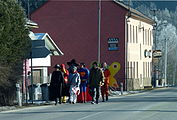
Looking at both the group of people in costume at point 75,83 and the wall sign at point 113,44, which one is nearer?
the group of people in costume at point 75,83

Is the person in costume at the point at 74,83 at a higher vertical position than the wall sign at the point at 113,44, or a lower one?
lower

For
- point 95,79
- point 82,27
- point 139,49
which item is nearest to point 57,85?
point 95,79

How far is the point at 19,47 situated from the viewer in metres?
24.8

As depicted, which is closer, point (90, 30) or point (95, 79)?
point (95, 79)

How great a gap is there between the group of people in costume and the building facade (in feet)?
92.5

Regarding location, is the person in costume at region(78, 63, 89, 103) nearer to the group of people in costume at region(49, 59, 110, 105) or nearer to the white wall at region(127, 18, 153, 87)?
the group of people in costume at region(49, 59, 110, 105)

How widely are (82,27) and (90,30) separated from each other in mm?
832

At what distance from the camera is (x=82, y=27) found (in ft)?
184

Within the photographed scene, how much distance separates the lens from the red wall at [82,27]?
5547 cm

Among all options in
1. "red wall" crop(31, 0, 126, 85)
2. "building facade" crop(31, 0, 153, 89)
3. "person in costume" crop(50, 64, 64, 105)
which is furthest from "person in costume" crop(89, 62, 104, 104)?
"red wall" crop(31, 0, 126, 85)

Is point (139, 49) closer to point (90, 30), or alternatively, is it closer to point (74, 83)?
point (90, 30)

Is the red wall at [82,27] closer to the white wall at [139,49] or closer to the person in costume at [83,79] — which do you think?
the white wall at [139,49]

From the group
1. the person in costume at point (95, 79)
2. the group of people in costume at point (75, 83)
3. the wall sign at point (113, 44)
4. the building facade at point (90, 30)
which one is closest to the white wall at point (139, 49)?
the building facade at point (90, 30)

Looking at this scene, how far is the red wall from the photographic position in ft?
182
